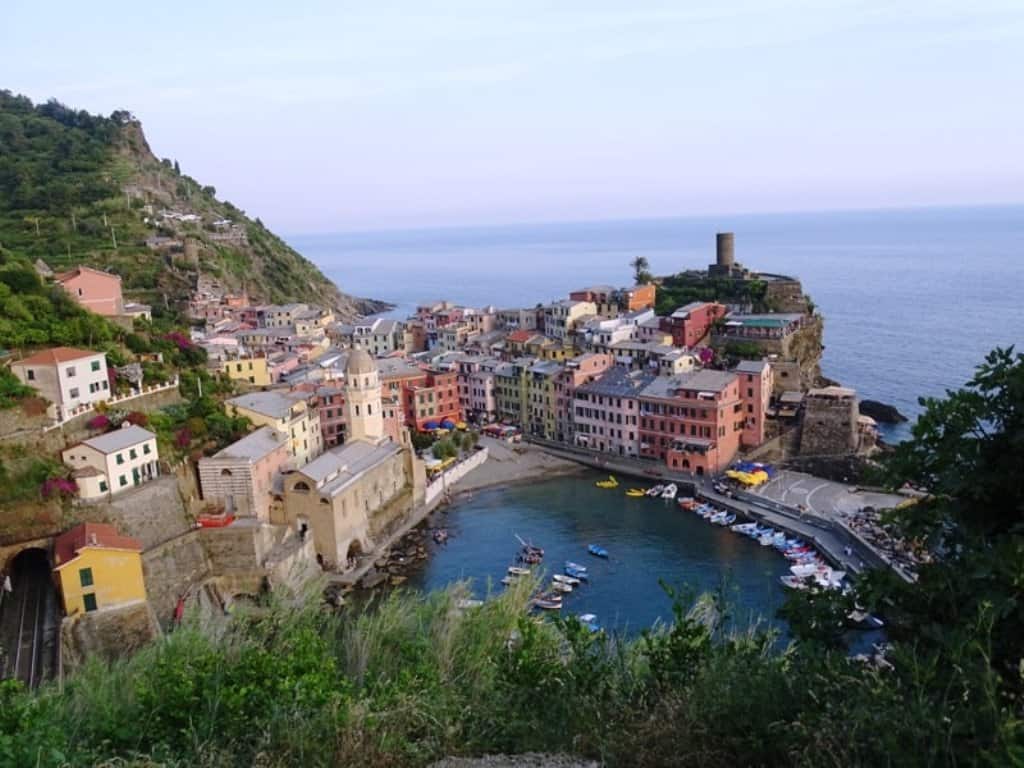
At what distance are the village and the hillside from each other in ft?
11.3

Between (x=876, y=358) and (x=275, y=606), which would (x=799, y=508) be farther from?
(x=876, y=358)

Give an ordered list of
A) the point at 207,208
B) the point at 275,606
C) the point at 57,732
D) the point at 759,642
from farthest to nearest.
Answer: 1. the point at 207,208
2. the point at 275,606
3. the point at 759,642
4. the point at 57,732

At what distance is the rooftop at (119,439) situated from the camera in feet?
65.8

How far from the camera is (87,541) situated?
17578 millimetres

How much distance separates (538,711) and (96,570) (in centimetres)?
1373

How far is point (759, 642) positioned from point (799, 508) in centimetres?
2124

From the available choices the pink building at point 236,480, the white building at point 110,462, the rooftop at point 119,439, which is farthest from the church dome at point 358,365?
the white building at point 110,462

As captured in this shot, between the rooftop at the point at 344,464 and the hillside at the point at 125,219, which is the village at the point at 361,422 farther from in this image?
the hillside at the point at 125,219

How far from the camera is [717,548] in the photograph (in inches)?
1008

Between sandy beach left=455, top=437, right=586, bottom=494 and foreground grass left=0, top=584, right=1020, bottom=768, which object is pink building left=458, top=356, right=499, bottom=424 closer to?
sandy beach left=455, top=437, right=586, bottom=494

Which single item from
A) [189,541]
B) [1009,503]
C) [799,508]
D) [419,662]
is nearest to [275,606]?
[419,662]

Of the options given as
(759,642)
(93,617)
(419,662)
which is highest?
(759,642)

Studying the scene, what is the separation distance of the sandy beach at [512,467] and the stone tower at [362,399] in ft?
15.5

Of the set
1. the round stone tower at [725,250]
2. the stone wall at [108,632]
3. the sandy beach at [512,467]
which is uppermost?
the round stone tower at [725,250]
